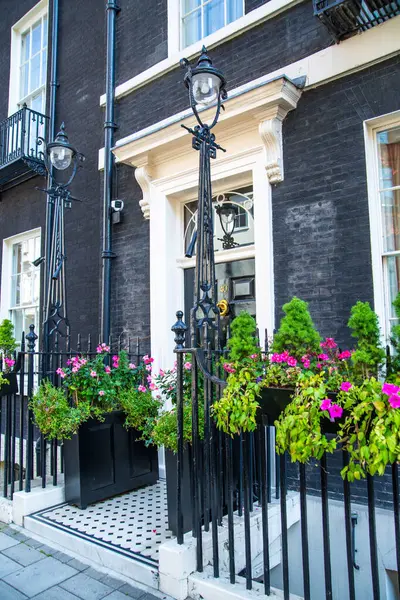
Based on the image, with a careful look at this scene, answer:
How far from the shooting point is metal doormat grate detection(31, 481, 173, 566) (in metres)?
3.23

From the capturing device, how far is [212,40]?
215 inches

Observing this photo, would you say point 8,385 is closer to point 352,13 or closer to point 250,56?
point 250,56

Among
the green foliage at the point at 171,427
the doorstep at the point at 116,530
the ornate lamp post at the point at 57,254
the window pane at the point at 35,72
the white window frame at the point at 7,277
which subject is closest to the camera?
the doorstep at the point at 116,530

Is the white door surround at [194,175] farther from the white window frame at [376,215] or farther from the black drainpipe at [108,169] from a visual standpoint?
the white window frame at [376,215]

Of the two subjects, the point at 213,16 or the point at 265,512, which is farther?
the point at 213,16

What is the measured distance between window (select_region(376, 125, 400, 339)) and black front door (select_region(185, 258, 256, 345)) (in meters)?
1.48

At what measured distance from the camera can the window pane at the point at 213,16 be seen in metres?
5.70

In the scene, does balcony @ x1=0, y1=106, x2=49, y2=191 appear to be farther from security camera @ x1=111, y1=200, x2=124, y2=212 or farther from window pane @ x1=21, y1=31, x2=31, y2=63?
Result: security camera @ x1=111, y1=200, x2=124, y2=212

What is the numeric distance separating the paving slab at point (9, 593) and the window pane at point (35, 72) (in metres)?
8.47

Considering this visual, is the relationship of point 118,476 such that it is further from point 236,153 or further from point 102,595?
point 236,153

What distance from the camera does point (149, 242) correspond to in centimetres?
591

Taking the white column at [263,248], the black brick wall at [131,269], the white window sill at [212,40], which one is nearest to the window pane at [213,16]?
the white window sill at [212,40]

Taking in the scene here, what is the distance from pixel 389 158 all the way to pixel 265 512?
3389 mm

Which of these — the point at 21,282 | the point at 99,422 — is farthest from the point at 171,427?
the point at 21,282
